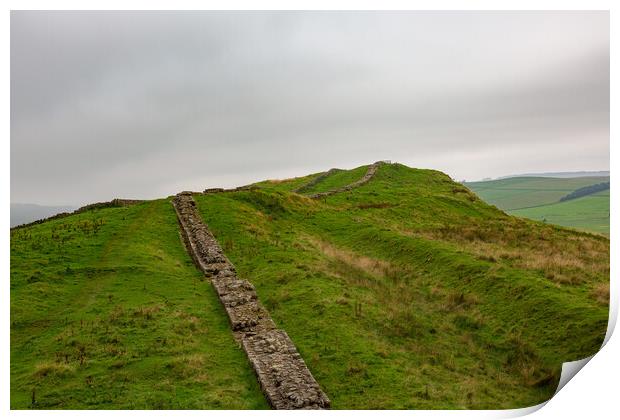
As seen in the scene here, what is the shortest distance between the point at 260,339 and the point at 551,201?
79.8 m

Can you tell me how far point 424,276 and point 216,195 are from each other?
2364 cm

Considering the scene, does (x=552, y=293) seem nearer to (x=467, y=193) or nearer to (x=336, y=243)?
(x=336, y=243)

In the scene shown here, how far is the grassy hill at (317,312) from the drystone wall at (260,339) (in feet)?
2.16

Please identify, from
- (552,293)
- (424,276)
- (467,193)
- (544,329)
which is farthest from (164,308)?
(467,193)

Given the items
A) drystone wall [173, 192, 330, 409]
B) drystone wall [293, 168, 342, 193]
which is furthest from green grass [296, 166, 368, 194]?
drystone wall [173, 192, 330, 409]

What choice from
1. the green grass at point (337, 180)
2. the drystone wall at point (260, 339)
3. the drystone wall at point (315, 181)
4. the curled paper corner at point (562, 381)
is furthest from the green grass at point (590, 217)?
the drystone wall at point (315, 181)

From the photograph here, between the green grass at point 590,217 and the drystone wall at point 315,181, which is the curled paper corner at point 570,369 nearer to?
the green grass at point 590,217

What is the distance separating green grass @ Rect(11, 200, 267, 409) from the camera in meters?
15.3

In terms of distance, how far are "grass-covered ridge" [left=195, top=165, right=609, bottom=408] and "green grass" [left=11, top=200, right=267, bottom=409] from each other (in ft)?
11.7

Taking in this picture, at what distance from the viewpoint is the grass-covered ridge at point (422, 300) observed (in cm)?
1692

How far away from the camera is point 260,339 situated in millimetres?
19062

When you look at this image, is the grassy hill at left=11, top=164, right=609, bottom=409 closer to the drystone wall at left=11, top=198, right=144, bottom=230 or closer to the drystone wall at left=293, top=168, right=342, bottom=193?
the drystone wall at left=11, top=198, right=144, bottom=230

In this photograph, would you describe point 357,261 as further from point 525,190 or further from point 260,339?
point 525,190

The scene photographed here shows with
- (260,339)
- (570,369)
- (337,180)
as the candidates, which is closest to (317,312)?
(260,339)
